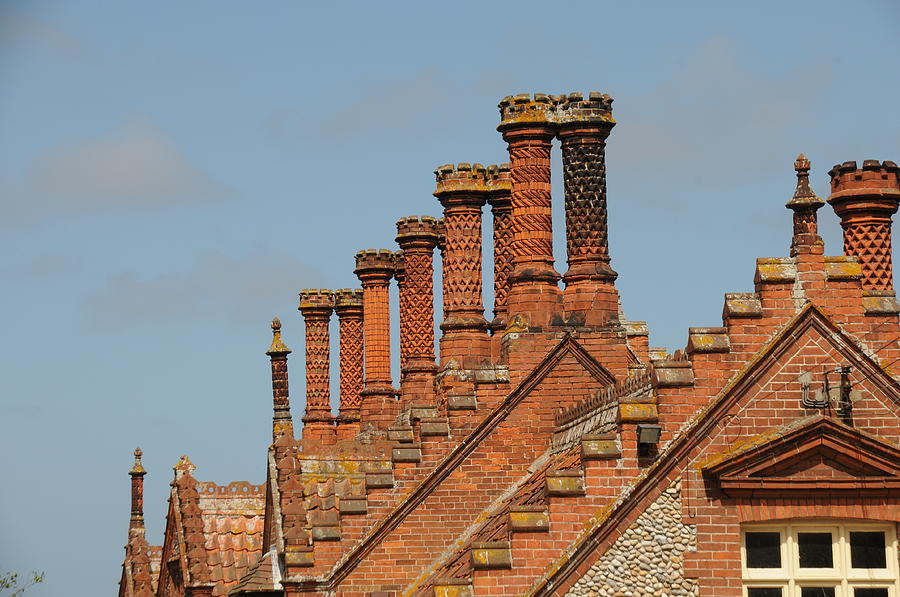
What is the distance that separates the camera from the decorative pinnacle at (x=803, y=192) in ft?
89.7

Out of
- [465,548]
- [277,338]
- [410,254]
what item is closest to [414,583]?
[465,548]

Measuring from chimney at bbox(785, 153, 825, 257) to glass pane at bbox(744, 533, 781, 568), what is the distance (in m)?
3.23

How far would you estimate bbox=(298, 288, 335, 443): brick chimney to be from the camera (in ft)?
177

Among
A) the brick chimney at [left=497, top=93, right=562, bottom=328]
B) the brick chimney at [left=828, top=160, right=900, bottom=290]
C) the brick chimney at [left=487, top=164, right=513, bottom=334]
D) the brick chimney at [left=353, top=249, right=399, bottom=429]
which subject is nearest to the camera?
the brick chimney at [left=828, top=160, right=900, bottom=290]

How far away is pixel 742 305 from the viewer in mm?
23719

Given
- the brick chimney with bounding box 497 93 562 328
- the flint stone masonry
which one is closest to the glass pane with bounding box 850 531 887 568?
the flint stone masonry

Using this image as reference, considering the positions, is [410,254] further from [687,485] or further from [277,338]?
[687,485]

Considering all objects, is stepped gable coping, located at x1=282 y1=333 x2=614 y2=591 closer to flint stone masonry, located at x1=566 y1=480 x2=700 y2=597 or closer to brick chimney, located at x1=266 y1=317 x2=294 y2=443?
flint stone masonry, located at x1=566 y1=480 x2=700 y2=597

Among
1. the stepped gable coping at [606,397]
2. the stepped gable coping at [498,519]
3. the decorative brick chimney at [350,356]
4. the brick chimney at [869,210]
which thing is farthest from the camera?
the decorative brick chimney at [350,356]

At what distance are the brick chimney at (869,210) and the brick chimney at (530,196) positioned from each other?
4.57 metres

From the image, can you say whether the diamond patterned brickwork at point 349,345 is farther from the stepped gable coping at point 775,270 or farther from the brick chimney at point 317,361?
the stepped gable coping at point 775,270

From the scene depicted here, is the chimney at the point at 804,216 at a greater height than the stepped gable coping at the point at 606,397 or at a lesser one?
greater

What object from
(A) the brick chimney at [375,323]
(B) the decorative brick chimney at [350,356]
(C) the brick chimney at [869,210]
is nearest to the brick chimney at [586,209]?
(C) the brick chimney at [869,210]

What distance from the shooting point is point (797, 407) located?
77.0ft
